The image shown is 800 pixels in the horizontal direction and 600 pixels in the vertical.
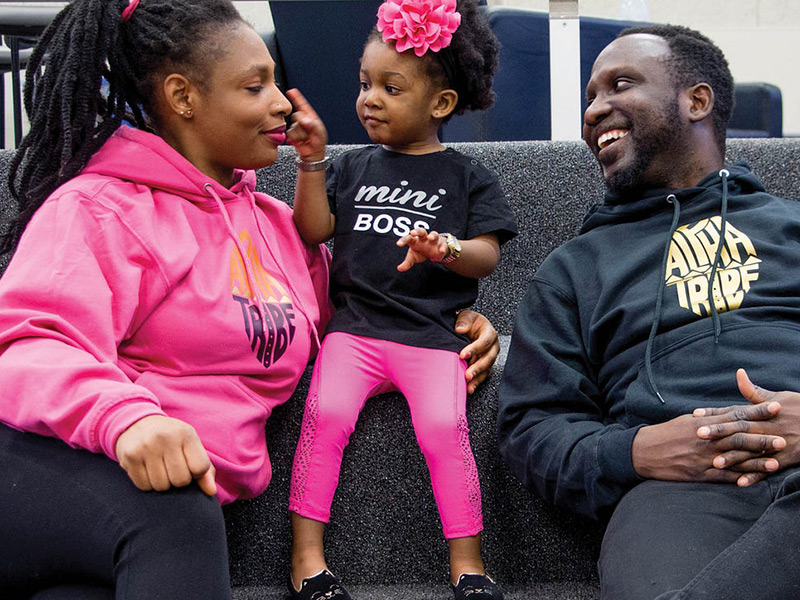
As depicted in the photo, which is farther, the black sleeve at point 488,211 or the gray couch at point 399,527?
the black sleeve at point 488,211

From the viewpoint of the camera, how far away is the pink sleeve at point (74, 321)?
81 cm

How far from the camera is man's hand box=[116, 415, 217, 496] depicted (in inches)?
30.5

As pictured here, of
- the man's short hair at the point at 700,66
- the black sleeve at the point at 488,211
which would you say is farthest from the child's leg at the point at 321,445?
the man's short hair at the point at 700,66

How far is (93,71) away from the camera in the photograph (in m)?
1.10

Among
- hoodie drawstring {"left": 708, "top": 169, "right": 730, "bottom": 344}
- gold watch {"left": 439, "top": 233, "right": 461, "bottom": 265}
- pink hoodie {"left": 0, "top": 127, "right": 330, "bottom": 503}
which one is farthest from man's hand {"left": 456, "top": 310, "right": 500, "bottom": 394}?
hoodie drawstring {"left": 708, "top": 169, "right": 730, "bottom": 344}

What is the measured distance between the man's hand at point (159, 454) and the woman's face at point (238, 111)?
1.57 feet

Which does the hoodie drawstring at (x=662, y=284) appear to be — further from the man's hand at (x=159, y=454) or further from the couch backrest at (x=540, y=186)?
A: the man's hand at (x=159, y=454)

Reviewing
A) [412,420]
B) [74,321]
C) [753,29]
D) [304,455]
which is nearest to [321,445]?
[304,455]

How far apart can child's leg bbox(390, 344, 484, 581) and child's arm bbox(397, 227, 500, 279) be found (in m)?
0.14

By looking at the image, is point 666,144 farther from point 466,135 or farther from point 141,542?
point 466,135

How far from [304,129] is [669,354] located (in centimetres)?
58

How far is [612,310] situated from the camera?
112 centimetres

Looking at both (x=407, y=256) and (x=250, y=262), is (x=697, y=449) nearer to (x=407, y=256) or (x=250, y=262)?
(x=407, y=256)

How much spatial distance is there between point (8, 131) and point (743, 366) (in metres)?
4.51
